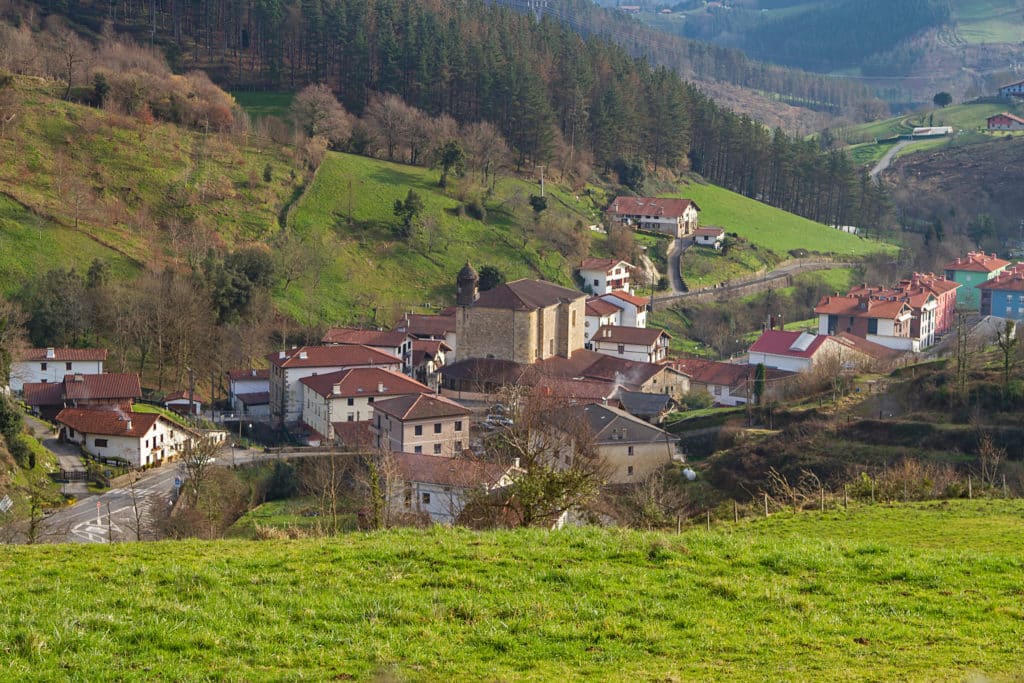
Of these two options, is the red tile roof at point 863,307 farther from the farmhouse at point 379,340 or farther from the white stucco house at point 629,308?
the farmhouse at point 379,340

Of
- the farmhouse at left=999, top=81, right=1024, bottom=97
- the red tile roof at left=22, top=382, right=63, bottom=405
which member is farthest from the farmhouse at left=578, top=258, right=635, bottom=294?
the farmhouse at left=999, top=81, right=1024, bottom=97

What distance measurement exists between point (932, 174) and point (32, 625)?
4233 inches

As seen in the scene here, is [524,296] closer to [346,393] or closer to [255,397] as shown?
[346,393]

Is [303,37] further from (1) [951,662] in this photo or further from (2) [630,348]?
(1) [951,662]

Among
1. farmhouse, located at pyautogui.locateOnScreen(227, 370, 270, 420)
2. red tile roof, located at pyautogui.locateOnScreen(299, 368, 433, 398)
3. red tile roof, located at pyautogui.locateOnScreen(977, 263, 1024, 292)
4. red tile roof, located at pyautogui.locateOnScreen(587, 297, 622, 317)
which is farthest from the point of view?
red tile roof, located at pyautogui.locateOnScreen(977, 263, 1024, 292)

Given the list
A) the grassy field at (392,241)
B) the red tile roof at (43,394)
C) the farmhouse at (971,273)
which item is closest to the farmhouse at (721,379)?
the grassy field at (392,241)

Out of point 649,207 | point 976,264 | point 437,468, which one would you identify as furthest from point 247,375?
point 976,264

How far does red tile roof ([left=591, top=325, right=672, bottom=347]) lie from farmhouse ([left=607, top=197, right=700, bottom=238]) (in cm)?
2009

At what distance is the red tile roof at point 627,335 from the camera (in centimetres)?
5225

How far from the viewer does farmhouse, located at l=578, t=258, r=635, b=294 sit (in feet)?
200

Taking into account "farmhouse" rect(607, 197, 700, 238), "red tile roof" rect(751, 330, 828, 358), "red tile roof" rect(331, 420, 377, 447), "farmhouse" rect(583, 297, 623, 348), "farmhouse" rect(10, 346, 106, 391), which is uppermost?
"farmhouse" rect(607, 197, 700, 238)

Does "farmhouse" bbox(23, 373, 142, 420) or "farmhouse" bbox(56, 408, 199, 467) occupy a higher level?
"farmhouse" bbox(23, 373, 142, 420)

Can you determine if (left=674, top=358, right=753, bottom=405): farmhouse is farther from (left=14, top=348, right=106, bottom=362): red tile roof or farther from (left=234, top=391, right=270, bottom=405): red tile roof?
(left=14, top=348, right=106, bottom=362): red tile roof

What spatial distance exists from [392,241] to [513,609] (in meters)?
51.1
